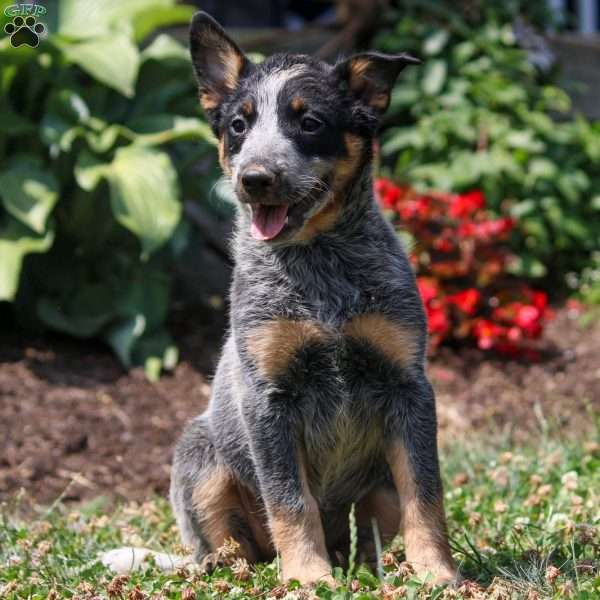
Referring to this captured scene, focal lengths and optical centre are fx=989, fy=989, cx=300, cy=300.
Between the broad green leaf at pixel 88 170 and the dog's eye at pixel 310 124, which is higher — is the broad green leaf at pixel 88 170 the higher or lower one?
the lower one

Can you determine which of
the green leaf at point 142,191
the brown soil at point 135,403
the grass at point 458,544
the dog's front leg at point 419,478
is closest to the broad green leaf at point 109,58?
the green leaf at point 142,191

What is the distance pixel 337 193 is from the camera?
353cm

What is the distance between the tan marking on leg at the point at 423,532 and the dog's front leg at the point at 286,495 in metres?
0.29

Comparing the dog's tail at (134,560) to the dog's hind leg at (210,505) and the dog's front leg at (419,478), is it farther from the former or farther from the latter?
the dog's front leg at (419,478)

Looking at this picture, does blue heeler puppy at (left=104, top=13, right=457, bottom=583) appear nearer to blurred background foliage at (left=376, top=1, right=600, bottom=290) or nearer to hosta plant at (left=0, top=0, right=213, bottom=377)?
hosta plant at (left=0, top=0, right=213, bottom=377)

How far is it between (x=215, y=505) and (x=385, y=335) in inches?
38.4

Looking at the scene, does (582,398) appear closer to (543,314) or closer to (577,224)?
(543,314)

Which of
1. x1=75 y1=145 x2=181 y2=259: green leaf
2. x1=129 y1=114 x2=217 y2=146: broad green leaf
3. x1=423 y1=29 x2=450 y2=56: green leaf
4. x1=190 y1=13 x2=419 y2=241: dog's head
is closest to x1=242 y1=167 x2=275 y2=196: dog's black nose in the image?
x1=190 y1=13 x2=419 y2=241: dog's head

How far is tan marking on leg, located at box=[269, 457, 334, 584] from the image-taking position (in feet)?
10.8

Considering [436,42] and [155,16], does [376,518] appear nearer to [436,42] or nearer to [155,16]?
[155,16]

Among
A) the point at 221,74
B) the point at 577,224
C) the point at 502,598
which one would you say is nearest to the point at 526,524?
the point at 502,598

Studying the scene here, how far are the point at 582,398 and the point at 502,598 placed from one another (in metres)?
3.40

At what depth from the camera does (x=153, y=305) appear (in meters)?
6.66

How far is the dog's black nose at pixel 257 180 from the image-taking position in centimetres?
329
